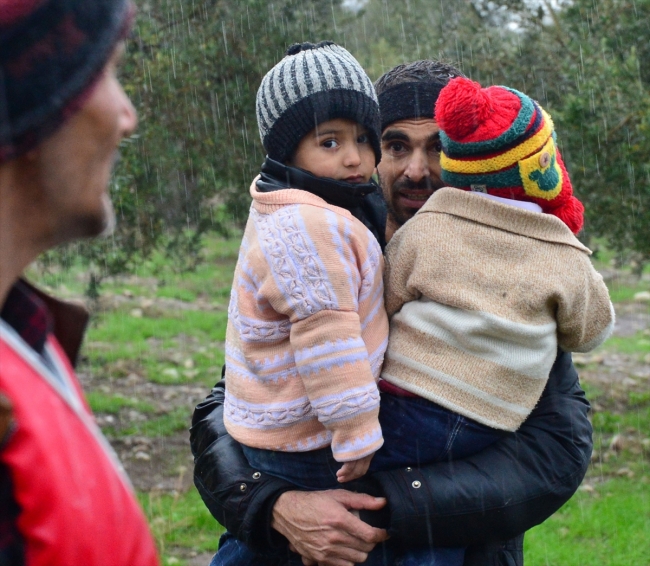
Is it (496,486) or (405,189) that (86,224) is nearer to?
(496,486)

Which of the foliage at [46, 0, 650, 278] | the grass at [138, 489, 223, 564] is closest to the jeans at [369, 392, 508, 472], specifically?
the grass at [138, 489, 223, 564]

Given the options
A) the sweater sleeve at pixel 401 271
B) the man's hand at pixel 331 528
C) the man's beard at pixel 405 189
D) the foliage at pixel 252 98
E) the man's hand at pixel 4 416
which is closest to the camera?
the man's hand at pixel 4 416

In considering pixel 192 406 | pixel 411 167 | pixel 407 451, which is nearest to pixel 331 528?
pixel 407 451

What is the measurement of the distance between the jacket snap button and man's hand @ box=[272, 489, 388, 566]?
0.98m

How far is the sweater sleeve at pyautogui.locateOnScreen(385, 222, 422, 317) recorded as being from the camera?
2.27 metres

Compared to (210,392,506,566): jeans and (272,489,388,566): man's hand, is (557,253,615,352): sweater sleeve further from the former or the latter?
(272,489,388,566): man's hand

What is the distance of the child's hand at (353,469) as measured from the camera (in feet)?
6.95

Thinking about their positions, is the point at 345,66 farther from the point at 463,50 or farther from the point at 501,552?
the point at 463,50

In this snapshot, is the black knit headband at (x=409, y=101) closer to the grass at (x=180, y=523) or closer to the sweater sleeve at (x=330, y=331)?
the sweater sleeve at (x=330, y=331)

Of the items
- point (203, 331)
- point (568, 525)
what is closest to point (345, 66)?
point (568, 525)

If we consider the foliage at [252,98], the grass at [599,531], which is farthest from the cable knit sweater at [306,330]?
the foliage at [252,98]

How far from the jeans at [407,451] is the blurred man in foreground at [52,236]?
3.34 feet

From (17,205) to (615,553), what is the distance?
188 inches

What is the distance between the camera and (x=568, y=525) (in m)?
5.42
